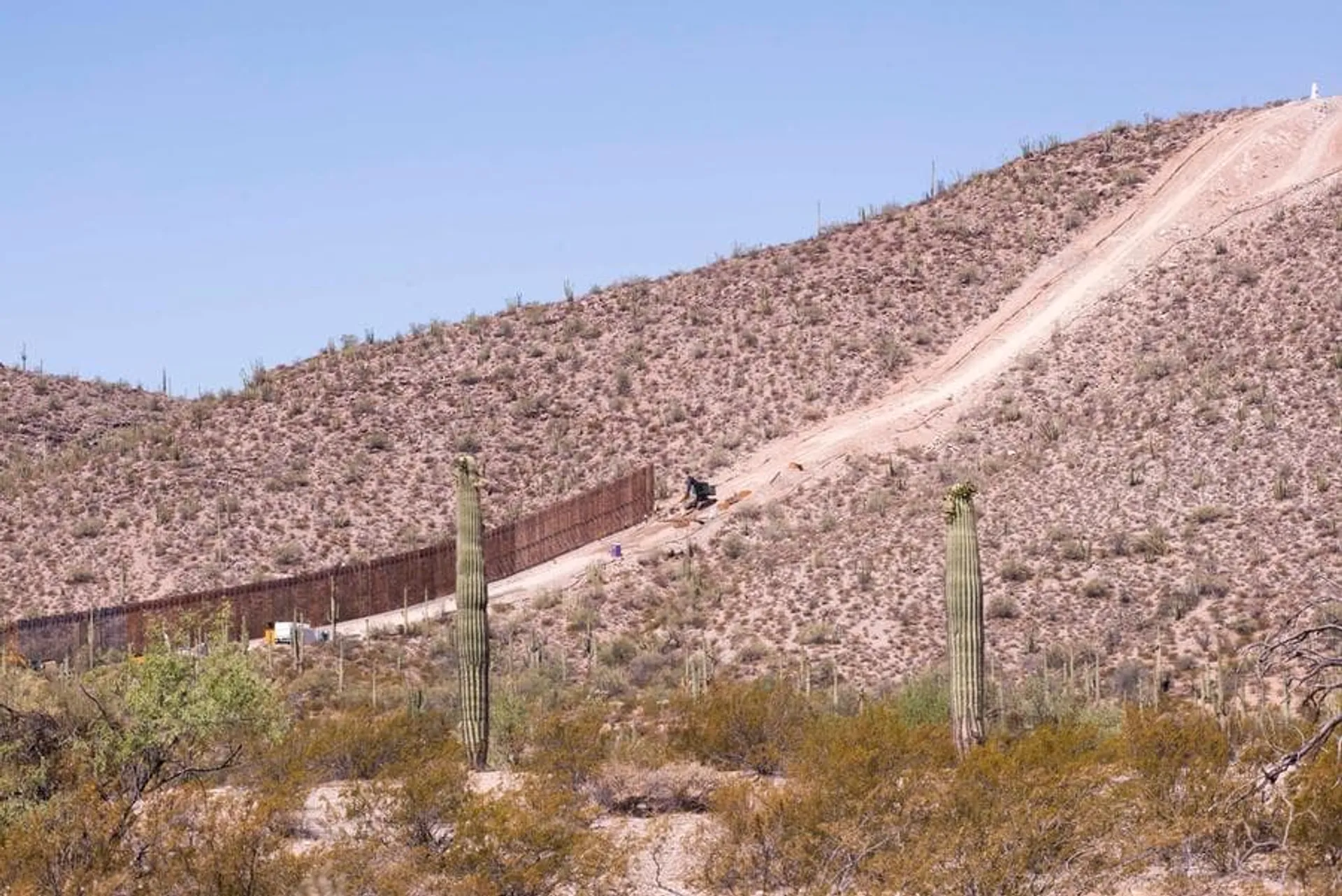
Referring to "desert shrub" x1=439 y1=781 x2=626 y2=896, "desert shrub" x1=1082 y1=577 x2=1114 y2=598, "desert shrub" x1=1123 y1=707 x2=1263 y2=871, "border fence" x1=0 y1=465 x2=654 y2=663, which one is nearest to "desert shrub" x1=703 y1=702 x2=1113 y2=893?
"desert shrub" x1=1123 y1=707 x2=1263 y2=871

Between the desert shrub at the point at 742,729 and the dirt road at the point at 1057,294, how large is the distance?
62.3 ft

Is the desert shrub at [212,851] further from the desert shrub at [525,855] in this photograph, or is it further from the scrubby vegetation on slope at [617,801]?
the desert shrub at [525,855]

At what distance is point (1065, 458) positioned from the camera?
53.7 meters

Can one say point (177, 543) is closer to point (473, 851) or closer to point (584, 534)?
point (584, 534)

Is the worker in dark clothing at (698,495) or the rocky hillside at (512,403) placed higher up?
the rocky hillside at (512,403)

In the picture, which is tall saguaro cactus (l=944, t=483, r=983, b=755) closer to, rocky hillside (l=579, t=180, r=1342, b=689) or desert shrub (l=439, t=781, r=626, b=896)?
desert shrub (l=439, t=781, r=626, b=896)

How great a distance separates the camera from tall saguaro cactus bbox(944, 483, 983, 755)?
27000 mm

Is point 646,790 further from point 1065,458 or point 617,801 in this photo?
point 1065,458

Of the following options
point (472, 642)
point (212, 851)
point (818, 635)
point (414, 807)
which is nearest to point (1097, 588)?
point (818, 635)

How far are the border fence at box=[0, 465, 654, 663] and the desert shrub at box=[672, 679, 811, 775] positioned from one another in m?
13.7

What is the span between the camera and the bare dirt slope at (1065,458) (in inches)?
1815

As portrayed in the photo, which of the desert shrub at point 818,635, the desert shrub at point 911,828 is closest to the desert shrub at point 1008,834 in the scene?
the desert shrub at point 911,828

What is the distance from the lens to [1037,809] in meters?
19.8

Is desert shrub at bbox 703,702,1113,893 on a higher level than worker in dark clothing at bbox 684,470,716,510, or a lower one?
lower
